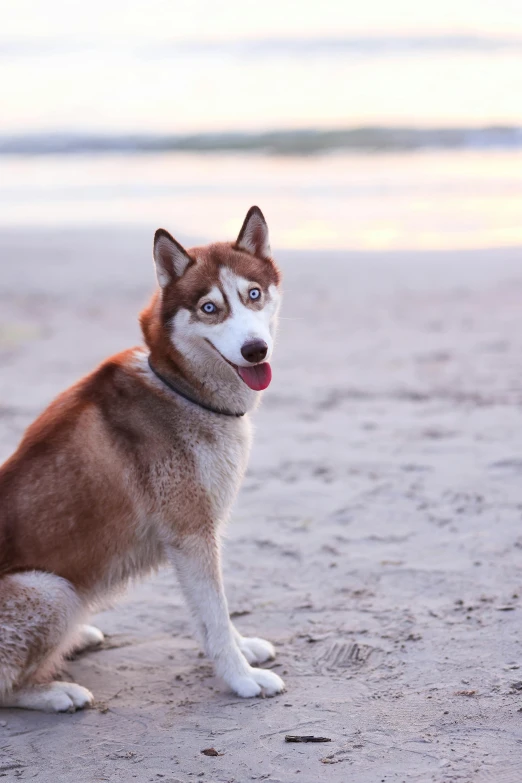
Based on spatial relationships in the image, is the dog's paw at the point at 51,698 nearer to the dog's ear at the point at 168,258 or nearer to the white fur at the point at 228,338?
the white fur at the point at 228,338

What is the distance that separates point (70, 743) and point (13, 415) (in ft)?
11.3

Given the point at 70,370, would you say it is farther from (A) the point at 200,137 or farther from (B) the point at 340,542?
(A) the point at 200,137

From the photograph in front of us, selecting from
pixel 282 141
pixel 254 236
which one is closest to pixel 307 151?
pixel 282 141

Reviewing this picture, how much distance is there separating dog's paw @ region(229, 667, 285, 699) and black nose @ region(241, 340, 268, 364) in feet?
3.67

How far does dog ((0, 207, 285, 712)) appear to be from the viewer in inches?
→ 123

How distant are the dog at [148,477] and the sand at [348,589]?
0.72 feet

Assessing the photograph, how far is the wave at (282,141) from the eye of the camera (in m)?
20.1

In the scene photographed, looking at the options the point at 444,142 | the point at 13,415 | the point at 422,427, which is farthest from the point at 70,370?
the point at 444,142

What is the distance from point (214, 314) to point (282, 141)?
19149 millimetres

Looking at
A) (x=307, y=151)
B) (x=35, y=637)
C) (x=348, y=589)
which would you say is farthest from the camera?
(x=307, y=151)

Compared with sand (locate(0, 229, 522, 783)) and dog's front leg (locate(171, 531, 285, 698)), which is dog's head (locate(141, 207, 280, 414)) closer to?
dog's front leg (locate(171, 531, 285, 698))

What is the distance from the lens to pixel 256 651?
3.50 metres

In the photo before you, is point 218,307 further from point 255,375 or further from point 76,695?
point 76,695

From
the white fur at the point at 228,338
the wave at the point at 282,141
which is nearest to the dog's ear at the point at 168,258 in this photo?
the white fur at the point at 228,338
